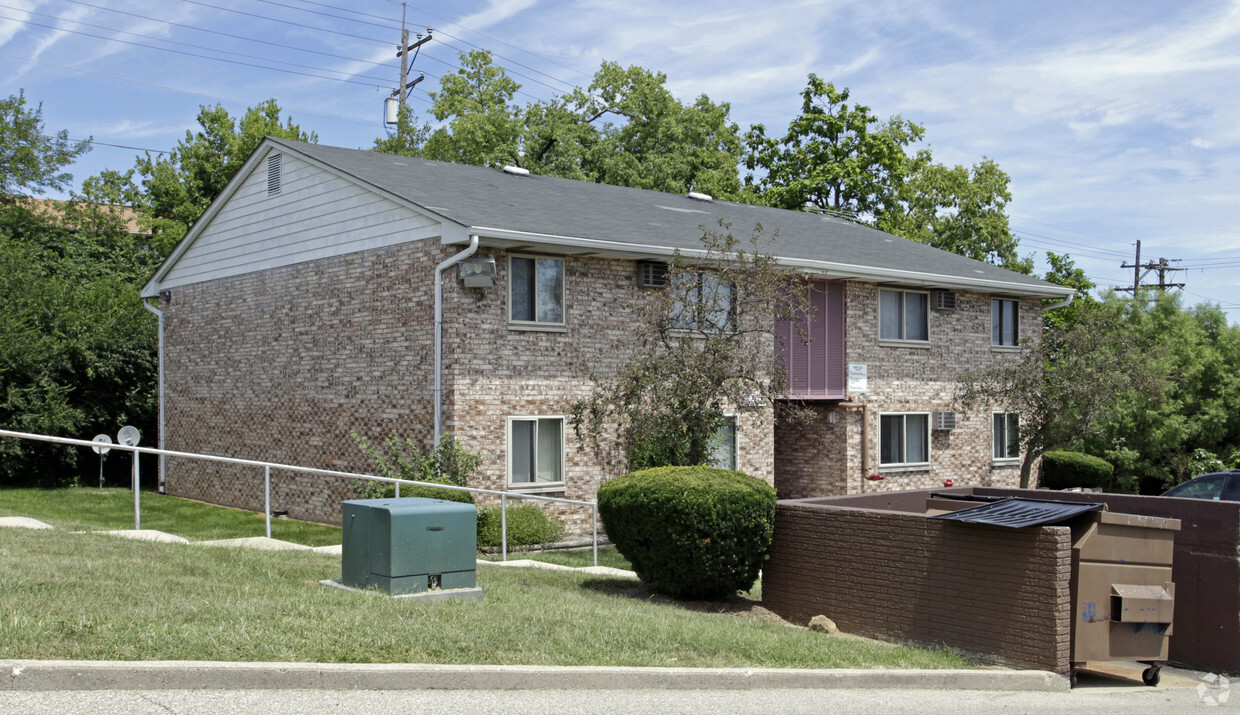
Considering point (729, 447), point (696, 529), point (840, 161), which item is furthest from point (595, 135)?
point (696, 529)

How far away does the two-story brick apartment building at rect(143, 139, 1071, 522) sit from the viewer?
56.2 ft

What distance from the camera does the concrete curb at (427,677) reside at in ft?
19.5

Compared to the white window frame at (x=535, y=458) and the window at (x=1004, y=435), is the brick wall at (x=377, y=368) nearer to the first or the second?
the white window frame at (x=535, y=458)

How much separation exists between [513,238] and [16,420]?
43.2 feet

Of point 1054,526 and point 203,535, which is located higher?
point 1054,526

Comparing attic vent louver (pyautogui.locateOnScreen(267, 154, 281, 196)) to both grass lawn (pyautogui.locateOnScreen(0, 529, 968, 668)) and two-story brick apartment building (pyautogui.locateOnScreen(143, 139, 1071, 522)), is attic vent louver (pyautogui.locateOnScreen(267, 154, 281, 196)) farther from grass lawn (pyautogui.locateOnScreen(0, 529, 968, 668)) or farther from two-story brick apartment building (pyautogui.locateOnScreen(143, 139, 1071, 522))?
grass lawn (pyautogui.locateOnScreen(0, 529, 968, 668))

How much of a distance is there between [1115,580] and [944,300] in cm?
1559

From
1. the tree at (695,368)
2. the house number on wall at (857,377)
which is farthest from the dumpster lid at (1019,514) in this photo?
the house number on wall at (857,377)

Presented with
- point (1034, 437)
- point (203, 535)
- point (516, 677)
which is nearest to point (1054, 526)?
point (516, 677)

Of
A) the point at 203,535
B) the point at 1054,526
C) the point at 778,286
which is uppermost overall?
the point at 778,286

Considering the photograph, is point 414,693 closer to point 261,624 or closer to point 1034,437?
point 261,624

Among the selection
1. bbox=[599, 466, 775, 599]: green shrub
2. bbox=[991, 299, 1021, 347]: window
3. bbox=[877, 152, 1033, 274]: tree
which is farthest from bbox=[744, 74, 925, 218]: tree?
bbox=[599, 466, 775, 599]: green shrub

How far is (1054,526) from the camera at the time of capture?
8.77 meters

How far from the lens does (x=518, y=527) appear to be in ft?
53.0
